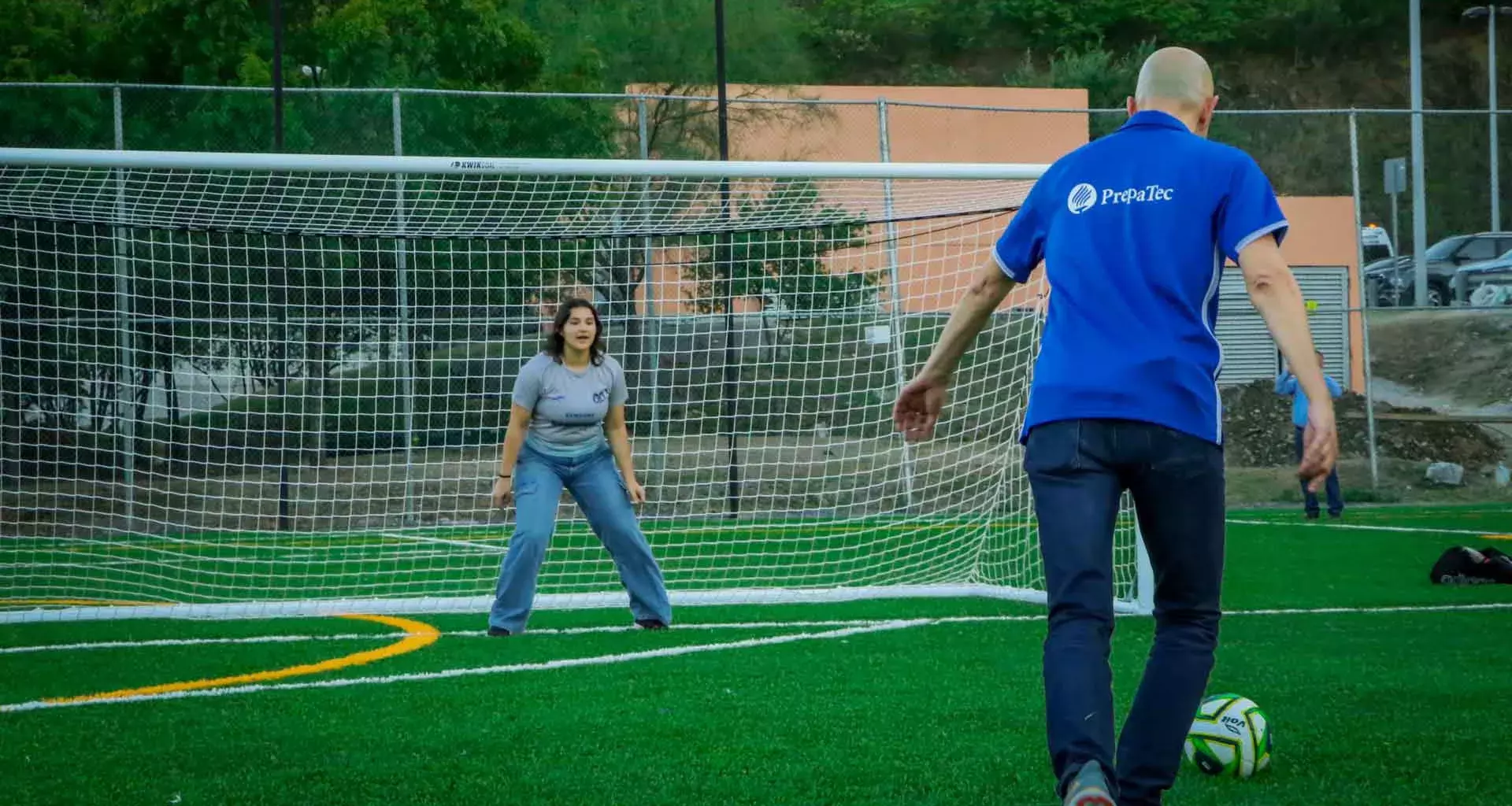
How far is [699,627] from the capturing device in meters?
Result: 8.81

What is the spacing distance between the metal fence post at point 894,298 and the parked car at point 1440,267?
1444 centimetres

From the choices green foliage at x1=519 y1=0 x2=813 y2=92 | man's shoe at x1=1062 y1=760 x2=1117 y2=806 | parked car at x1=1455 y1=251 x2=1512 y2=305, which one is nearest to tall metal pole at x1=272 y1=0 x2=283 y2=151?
man's shoe at x1=1062 y1=760 x2=1117 y2=806

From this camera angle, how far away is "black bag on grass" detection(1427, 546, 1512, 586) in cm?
1044

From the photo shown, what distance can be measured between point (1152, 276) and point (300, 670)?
16.0 ft

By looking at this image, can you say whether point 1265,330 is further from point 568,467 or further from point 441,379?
point 568,467

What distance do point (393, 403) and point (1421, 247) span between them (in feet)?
63.0

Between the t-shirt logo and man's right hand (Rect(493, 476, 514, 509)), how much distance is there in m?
5.24

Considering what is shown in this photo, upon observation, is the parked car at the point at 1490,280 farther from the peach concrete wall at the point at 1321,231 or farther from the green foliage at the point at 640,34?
the green foliage at the point at 640,34

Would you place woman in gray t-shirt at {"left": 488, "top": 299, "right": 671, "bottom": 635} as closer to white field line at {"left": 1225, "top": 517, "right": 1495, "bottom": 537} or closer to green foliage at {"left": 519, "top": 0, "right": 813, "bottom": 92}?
white field line at {"left": 1225, "top": 517, "right": 1495, "bottom": 537}

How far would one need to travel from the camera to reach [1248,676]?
670 centimetres

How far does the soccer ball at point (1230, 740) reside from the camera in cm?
479

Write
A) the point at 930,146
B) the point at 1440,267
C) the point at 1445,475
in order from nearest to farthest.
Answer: the point at 1445,475 < the point at 930,146 < the point at 1440,267

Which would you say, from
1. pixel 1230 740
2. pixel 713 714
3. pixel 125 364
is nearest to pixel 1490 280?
pixel 125 364

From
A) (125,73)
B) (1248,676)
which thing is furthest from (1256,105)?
(1248,676)
